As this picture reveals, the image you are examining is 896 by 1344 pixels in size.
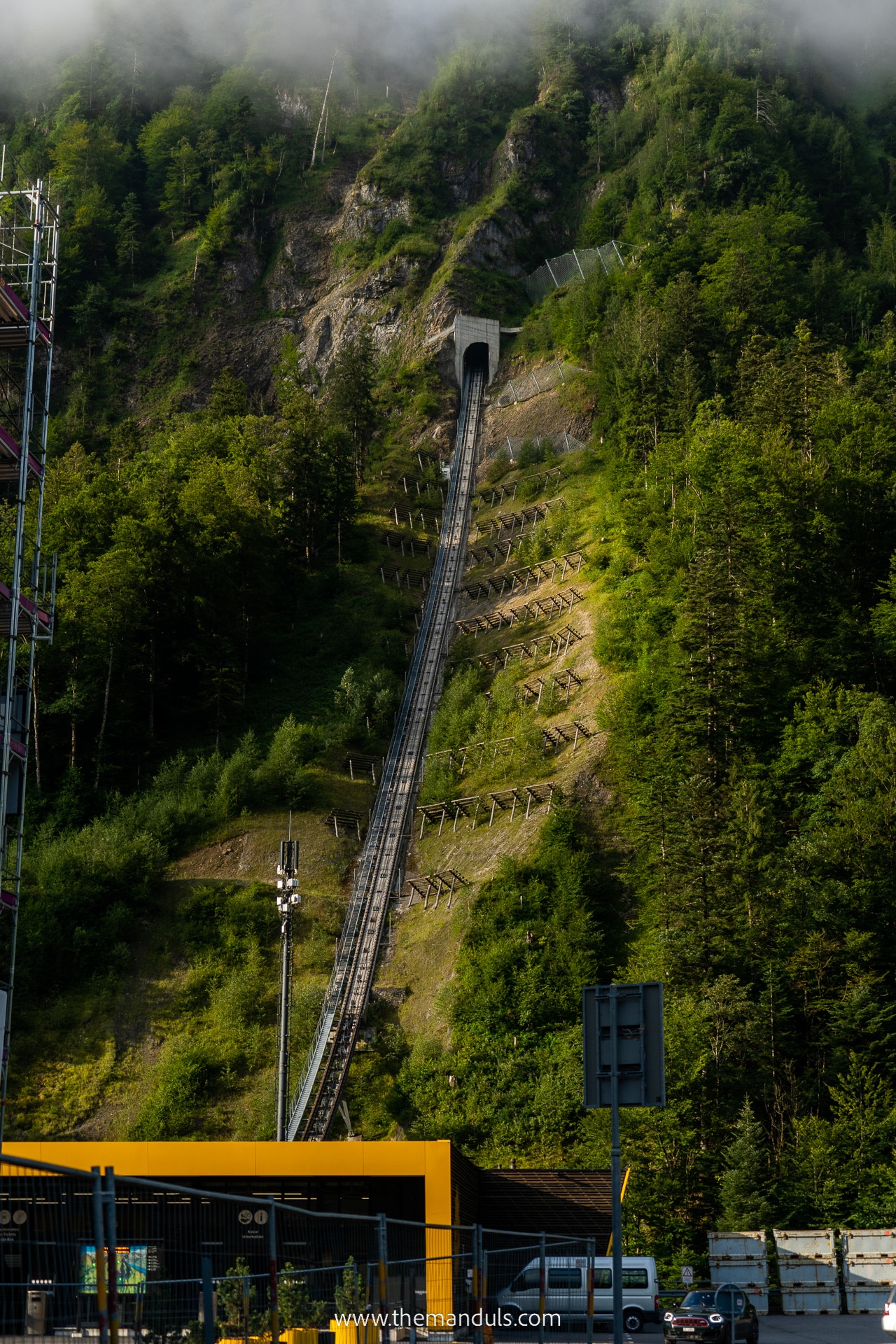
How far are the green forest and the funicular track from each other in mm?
1177

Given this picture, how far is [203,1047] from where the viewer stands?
2056 inches

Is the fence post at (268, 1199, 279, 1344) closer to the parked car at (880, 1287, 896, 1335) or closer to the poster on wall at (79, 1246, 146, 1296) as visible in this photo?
the poster on wall at (79, 1246, 146, 1296)

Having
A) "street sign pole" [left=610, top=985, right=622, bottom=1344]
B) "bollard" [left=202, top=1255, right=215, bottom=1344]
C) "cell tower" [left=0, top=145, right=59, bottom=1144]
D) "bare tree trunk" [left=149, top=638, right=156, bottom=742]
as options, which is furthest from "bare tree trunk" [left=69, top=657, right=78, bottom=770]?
"bollard" [left=202, top=1255, right=215, bottom=1344]

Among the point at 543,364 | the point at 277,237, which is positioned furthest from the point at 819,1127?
the point at 277,237

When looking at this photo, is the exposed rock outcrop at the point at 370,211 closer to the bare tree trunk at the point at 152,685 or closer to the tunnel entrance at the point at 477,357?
the tunnel entrance at the point at 477,357

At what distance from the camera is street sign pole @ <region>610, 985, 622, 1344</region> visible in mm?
14477

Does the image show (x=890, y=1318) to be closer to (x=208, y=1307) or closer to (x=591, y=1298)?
(x=591, y=1298)

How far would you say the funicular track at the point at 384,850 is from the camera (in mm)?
49469

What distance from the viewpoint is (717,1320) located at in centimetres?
2755

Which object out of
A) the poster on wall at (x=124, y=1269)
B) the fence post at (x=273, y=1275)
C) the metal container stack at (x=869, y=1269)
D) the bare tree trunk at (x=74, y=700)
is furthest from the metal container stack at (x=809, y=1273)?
the bare tree trunk at (x=74, y=700)

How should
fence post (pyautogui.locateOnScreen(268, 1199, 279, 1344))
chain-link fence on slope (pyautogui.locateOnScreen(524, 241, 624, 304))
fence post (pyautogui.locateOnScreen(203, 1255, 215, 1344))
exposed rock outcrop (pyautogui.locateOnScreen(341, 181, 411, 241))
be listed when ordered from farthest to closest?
1. exposed rock outcrop (pyautogui.locateOnScreen(341, 181, 411, 241))
2. chain-link fence on slope (pyautogui.locateOnScreen(524, 241, 624, 304))
3. fence post (pyautogui.locateOnScreen(268, 1199, 279, 1344))
4. fence post (pyautogui.locateOnScreen(203, 1255, 215, 1344))

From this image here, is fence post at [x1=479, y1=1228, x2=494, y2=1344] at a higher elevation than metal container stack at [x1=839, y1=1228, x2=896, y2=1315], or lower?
higher

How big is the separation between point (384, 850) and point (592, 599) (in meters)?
18.7

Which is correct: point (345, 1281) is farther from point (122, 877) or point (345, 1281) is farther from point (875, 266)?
point (875, 266)
